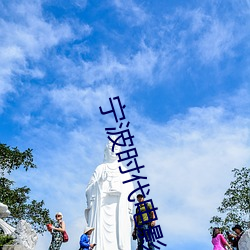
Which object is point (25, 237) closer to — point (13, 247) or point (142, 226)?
point (13, 247)

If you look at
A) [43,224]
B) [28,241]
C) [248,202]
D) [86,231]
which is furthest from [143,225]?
[43,224]

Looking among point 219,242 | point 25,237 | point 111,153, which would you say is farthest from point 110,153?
point 219,242

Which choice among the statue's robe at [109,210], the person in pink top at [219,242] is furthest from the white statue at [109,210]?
the person in pink top at [219,242]

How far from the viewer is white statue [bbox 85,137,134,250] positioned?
1398 cm

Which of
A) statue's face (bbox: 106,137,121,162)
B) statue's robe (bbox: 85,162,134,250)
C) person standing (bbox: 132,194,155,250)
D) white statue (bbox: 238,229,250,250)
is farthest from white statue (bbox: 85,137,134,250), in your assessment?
white statue (bbox: 238,229,250,250)

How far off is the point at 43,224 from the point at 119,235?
21.4 ft

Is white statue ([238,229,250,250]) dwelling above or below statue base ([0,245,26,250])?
below

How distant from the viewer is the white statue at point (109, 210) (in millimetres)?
13977

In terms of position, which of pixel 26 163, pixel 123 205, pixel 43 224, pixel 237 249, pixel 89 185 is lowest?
pixel 237 249

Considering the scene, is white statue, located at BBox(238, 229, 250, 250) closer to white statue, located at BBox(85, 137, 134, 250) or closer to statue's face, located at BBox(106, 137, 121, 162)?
white statue, located at BBox(85, 137, 134, 250)

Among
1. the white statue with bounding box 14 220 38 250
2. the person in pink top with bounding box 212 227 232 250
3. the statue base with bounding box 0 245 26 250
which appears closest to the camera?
the person in pink top with bounding box 212 227 232 250

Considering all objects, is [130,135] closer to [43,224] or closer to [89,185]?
[89,185]

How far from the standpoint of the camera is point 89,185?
14859mm

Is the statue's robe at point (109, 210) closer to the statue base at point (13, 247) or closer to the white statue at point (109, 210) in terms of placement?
the white statue at point (109, 210)
